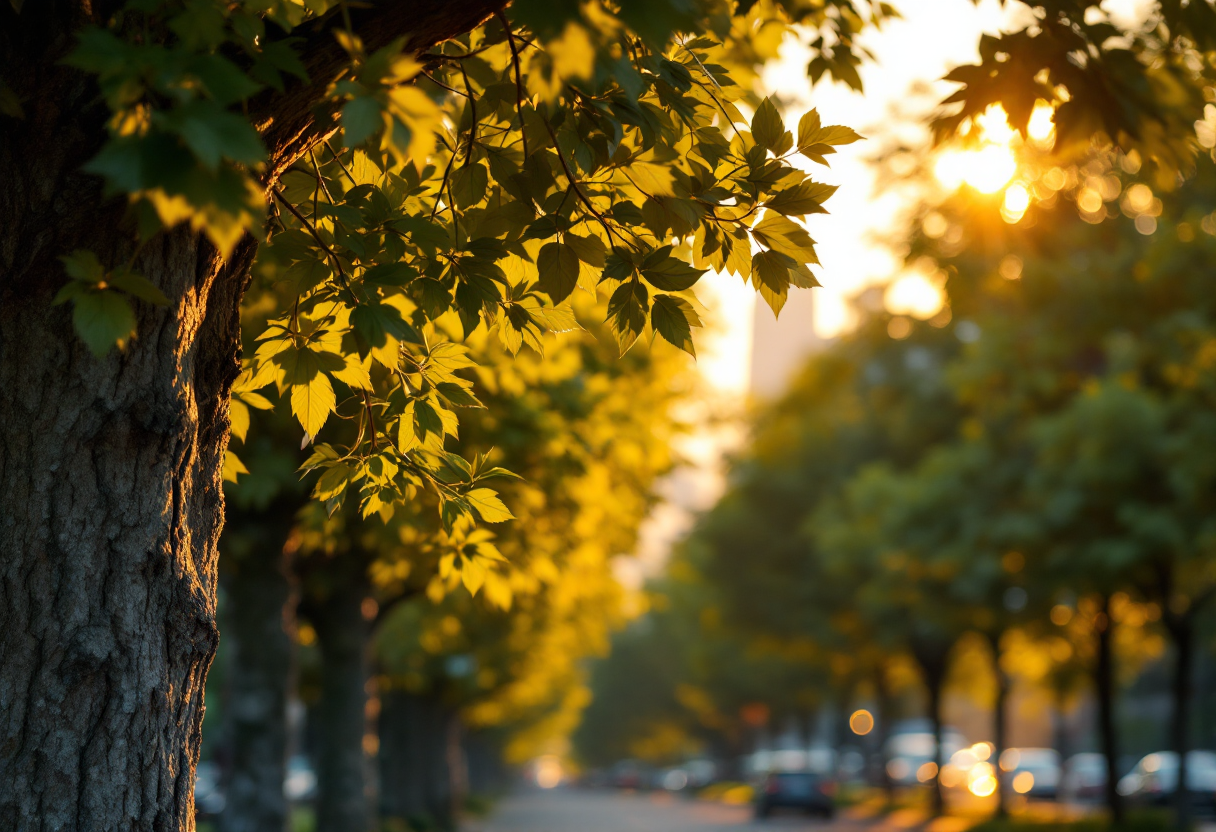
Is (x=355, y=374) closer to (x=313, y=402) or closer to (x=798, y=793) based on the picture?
(x=313, y=402)

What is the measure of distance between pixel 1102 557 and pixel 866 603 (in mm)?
11134

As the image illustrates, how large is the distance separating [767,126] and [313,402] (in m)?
1.46

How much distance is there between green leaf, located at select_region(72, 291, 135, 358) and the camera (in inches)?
96.2

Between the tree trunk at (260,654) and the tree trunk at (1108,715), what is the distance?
13.4 m

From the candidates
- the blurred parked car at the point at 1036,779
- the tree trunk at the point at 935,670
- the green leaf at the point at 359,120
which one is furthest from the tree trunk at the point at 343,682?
the blurred parked car at the point at 1036,779

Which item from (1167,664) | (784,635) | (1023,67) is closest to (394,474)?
(1023,67)

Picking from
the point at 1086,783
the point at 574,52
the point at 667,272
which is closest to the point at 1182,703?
the point at 667,272

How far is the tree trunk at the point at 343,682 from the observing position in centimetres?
1331

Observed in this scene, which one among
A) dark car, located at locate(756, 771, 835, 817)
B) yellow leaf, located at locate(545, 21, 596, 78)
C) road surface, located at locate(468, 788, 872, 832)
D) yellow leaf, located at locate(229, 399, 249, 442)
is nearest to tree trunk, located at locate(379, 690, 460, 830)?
road surface, located at locate(468, 788, 872, 832)

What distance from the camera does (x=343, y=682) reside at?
532 inches

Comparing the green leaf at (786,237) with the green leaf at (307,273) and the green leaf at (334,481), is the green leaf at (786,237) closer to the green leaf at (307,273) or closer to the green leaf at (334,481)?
the green leaf at (307,273)

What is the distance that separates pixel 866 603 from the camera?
27859 millimetres

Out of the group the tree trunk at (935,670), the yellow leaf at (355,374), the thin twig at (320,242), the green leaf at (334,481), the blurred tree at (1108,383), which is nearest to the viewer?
the thin twig at (320,242)

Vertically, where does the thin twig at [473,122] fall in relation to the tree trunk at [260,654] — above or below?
above
